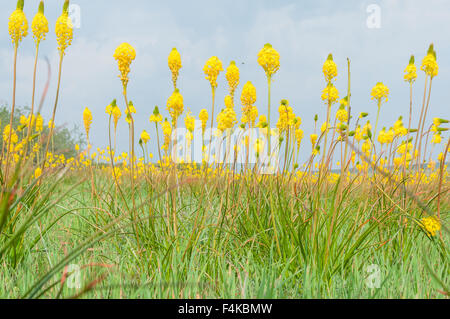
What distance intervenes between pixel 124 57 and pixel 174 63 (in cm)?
28

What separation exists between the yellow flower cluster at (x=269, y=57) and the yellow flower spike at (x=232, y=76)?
364mm

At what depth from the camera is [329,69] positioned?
1779mm

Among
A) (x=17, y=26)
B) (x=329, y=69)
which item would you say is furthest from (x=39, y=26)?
(x=329, y=69)

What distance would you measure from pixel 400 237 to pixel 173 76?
1.79 metres

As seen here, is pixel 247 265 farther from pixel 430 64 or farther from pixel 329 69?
pixel 430 64

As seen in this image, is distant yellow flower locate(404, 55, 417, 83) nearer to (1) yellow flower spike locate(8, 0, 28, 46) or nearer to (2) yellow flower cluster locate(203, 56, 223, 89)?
(2) yellow flower cluster locate(203, 56, 223, 89)

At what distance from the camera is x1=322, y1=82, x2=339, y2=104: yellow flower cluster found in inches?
69.6

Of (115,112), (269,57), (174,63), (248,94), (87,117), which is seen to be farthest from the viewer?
(87,117)

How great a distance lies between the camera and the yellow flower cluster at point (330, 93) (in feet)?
5.80

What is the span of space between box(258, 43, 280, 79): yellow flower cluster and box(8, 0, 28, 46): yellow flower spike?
135 centimetres

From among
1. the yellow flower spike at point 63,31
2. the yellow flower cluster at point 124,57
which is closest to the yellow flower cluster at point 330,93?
the yellow flower cluster at point 124,57
